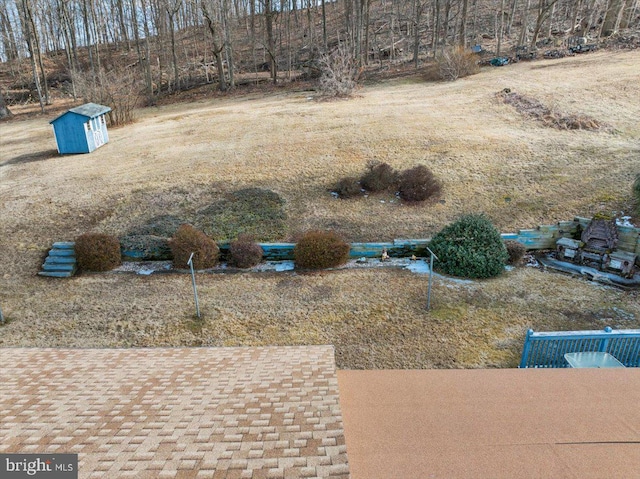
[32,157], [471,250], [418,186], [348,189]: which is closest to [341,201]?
[348,189]

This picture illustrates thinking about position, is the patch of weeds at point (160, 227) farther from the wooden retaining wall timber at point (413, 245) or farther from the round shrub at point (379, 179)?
the round shrub at point (379, 179)

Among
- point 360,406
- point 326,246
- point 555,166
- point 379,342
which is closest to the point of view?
point 360,406

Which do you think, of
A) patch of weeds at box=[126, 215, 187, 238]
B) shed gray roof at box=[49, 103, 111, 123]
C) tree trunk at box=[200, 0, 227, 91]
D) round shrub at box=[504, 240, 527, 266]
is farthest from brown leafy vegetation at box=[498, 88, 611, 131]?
tree trunk at box=[200, 0, 227, 91]

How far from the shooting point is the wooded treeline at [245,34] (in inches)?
1469

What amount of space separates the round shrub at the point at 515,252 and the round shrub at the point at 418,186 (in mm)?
3946

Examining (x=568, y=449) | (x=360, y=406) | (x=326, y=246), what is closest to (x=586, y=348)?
(x=568, y=449)

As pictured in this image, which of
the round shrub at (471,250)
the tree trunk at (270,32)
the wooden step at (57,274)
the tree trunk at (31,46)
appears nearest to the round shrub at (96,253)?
the wooden step at (57,274)

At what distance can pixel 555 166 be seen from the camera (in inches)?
686

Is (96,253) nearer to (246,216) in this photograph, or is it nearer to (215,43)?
(246,216)

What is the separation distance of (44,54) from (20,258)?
54.5 meters

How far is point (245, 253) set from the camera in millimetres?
12914

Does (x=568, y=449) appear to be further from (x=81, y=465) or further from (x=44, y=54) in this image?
(x=44, y=54)

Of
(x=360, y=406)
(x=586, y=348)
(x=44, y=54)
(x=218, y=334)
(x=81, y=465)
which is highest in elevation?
(x=44, y=54)

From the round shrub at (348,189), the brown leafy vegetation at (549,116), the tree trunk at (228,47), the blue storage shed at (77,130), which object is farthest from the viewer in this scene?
the tree trunk at (228,47)
